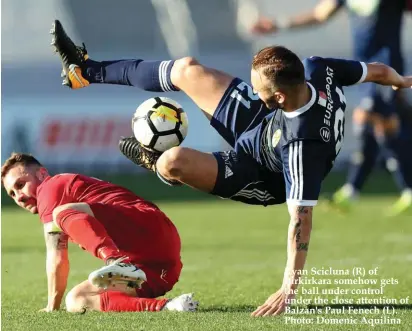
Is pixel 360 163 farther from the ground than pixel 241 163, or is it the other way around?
pixel 241 163

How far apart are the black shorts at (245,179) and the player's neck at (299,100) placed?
81cm

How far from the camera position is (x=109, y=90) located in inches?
913

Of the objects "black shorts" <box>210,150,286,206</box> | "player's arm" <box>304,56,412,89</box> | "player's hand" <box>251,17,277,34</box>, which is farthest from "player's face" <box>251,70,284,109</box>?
"player's hand" <box>251,17,277,34</box>

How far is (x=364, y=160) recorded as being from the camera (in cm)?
1439

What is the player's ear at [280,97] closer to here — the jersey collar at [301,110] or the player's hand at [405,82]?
the jersey collar at [301,110]

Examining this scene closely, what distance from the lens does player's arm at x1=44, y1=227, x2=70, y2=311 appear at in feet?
22.6

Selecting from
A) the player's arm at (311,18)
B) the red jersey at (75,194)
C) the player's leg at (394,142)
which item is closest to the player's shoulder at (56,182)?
the red jersey at (75,194)

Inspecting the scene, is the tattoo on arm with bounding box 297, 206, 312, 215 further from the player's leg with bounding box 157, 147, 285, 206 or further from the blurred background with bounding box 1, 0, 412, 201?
the blurred background with bounding box 1, 0, 412, 201

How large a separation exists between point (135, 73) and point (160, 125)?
2.00 feet

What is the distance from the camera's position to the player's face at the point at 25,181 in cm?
709

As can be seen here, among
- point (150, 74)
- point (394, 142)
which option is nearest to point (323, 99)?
point (150, 74)

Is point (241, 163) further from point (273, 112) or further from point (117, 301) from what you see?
point (117, 301)

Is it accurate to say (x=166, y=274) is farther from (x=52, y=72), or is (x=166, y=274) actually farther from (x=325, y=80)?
(x=52, y=72)

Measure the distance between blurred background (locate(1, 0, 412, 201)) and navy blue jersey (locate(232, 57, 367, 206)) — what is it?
14.9m
